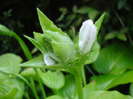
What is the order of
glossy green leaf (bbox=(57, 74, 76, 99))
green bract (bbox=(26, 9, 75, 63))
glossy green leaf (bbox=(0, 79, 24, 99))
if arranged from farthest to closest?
glossy green leaf (bbox=(57, 74, 76, 99)) < glossy green leaf (bbox=(0, 79, 24, 99)) < green bract (bbox=(26, 9, 75, 63))

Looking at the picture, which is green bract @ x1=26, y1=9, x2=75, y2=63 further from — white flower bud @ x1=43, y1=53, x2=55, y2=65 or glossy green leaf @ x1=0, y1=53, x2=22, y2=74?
glossy green leaf @ x1=0, y1=53, x2=22, y2=74

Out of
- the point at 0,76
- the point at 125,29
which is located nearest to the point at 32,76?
the point at 0,76

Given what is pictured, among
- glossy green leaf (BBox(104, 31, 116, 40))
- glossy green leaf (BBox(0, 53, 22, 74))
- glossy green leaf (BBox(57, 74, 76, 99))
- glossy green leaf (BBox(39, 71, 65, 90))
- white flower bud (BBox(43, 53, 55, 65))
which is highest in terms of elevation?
glossy green leaf (BBox(0, 53, 22, 74))

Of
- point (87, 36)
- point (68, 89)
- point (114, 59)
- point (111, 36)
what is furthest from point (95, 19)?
point (87, 36)

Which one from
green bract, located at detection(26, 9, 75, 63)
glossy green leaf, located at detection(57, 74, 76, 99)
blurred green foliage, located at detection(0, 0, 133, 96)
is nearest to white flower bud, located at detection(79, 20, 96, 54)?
green bract, located at detection(26, 9, 75, 63)

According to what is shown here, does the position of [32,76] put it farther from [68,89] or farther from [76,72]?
[76,72]

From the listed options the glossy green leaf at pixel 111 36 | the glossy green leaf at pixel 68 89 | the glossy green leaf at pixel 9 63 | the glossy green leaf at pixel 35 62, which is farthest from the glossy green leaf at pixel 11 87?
the glossy green leaf at pixel 111 36
